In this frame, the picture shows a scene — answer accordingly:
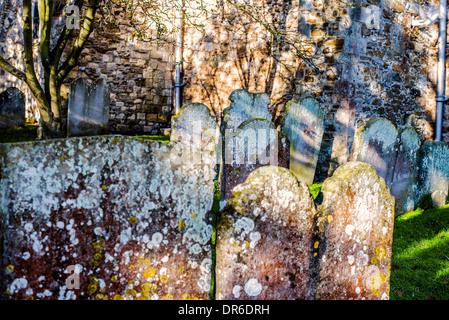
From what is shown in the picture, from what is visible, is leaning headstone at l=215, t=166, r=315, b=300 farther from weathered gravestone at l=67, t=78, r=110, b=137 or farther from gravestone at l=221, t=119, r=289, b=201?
weathered gravestone at l=67, t=78, r=110, b=137

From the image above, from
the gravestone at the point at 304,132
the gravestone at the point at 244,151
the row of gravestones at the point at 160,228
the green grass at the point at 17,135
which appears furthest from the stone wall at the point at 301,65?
the row of gravestones at the point at 160,228

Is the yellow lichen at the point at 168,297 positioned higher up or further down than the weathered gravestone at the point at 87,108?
further down

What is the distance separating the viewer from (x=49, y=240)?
1779 mm

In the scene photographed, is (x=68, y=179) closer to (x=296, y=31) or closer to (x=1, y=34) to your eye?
(x=296, y=31)

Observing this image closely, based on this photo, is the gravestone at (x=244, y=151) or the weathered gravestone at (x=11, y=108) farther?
the weathered gravestone at (x=11, y=108)

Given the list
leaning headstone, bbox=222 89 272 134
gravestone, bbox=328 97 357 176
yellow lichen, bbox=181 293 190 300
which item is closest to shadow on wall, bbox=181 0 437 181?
gravestone, bbox=328 97 357 176

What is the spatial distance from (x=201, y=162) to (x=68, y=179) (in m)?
0.65

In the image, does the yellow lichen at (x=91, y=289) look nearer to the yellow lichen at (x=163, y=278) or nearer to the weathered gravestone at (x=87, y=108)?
the yellow lichen at (x=163, y=278)

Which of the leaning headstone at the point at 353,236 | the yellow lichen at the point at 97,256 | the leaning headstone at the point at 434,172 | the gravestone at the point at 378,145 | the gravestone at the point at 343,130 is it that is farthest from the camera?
the gravestone at the point at 343,130

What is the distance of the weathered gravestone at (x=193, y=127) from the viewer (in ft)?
15.7

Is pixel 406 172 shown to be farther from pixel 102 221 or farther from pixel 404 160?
pixel 102 221

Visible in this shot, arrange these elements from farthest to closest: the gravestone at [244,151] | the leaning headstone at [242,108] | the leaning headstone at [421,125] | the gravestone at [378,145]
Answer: the leaning headstone at [421,125], the leaning headstone at [242,108], the gravestone at [378,145], the gravestone at [244,151]

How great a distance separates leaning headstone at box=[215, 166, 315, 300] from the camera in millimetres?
2064

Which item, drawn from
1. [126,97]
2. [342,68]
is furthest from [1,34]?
[342,68]
